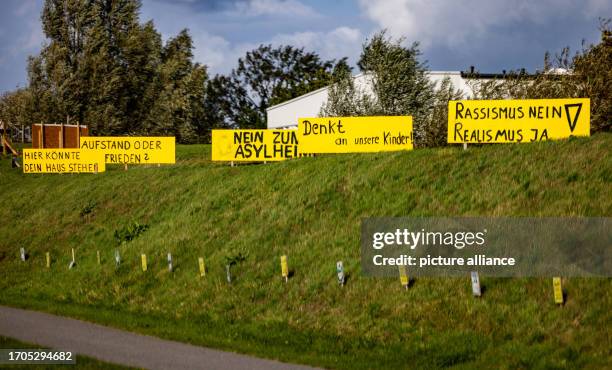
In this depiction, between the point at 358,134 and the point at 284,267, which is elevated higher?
the point at 358,134

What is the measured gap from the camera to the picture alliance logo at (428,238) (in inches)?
786

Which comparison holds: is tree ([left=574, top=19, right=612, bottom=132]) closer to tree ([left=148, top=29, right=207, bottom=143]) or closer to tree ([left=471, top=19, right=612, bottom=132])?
tree ([left=471, top=19, right=612, bottom=132])

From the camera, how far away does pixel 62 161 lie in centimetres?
5222

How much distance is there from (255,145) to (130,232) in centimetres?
1312

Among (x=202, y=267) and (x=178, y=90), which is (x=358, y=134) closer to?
(x=202, y=267)

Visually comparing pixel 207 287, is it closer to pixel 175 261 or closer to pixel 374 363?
pixel 175 261

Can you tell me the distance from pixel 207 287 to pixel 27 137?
102m

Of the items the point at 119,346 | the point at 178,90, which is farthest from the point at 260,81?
the point at 119,346

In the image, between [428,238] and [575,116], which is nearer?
[428,238]

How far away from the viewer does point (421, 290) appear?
1819 cm

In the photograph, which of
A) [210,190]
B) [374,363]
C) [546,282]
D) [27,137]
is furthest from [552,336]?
[27,137]

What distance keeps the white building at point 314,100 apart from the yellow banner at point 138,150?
708 inches

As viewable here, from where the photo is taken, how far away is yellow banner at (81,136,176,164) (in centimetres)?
5012

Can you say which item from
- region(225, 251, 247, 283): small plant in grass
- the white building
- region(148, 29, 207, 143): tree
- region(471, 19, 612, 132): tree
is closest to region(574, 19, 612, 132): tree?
region(471, 19, 612, 132): tree
